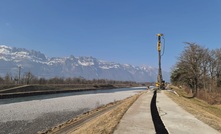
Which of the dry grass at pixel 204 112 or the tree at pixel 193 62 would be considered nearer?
the dry grass at pixel 204 112

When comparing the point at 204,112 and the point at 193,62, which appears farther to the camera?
the point at 193,62

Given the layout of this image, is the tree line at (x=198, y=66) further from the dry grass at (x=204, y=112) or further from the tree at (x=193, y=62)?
the dry grass at (x=204, y=112)

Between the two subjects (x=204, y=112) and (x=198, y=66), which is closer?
(x=204, y=112)

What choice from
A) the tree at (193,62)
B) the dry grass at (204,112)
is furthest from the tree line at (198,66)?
the dry grass at (204,112)

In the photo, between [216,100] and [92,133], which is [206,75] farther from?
[92,133]

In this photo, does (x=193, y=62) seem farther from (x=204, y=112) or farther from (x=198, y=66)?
(x=204, y=112)

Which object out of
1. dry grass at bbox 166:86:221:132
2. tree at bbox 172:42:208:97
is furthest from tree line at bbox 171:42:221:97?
dry grass at bbox 166:86:221:132

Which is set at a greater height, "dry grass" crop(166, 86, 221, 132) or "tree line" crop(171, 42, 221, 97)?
"tree line" crop(171, 42, 221, 97)

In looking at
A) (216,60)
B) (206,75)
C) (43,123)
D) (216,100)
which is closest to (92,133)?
(43,123)

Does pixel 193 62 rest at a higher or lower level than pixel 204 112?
higher

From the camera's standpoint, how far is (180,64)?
53469mm

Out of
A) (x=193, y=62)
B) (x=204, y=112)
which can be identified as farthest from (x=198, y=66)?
(x=204, y=112)

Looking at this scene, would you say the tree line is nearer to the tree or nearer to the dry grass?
the tree

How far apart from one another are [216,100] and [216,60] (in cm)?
2562
